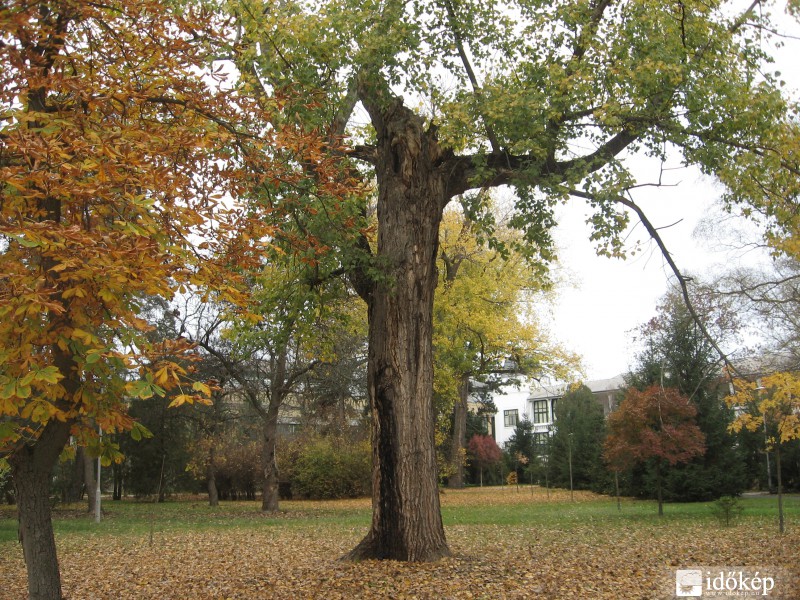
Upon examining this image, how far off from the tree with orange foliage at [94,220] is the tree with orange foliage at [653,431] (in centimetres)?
1412

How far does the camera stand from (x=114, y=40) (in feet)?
19.8

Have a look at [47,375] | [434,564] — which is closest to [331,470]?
[434,564]

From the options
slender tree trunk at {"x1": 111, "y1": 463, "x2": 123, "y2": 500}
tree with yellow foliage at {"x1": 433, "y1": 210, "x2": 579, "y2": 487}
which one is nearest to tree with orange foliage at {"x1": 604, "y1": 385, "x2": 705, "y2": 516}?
tree with yellow foliage at {"x1": 433, "y1": 210, "x2": 579, "y2": 487}

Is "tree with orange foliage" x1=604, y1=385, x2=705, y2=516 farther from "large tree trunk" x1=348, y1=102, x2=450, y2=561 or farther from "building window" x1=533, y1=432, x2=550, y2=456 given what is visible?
"building window" x1=533, y1=432, x2=550, y2=456

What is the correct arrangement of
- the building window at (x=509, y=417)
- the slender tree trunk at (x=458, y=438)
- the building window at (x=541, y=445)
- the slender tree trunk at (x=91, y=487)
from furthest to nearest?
the building window at (x=509, y=417), the building window at (x=541, y=445), the slender tree trunk at (x=458, y=438), the slender tree trunk at (x=91, y=487)

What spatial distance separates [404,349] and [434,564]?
105 inches

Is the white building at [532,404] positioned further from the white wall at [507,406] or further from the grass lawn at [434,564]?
the grass lawn at [434,564]

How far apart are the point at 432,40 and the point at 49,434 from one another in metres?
7.27

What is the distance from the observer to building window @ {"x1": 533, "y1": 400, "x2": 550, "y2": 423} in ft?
198

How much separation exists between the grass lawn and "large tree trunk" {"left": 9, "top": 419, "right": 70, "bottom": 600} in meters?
2.32

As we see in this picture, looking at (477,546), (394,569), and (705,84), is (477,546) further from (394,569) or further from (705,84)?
(705,84)

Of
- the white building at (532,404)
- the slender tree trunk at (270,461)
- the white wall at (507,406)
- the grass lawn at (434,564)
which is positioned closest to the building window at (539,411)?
the white building at (532,404)

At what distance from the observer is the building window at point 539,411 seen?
6047cm

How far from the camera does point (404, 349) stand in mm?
9141
